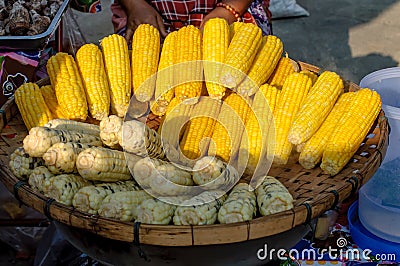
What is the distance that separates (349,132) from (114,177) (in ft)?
2.50

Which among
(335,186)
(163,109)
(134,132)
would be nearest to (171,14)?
(163,109)

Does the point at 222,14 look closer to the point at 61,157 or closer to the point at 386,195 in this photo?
the point at 386,195

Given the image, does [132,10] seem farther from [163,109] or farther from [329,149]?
[329,149]

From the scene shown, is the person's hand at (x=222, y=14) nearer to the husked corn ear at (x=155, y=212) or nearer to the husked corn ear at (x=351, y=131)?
the husked corn ear at (x=351, y=131)

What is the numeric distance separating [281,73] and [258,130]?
37cm

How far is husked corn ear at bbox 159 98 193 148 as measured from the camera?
1701 millimetres

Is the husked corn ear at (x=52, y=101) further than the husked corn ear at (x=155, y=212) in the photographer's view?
Yes

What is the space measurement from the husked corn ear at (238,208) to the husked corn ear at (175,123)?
366mm

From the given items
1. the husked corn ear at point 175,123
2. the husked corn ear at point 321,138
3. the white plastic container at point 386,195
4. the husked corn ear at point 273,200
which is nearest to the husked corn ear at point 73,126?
the husked corn ear at point 175,123

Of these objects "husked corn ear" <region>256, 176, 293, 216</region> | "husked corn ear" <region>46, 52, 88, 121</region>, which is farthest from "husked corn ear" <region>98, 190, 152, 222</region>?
"husked corn ear" <region>46, 52, 88, 121</region>

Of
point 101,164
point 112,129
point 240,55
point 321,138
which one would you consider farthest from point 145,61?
point 321,138

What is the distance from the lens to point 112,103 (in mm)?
1835

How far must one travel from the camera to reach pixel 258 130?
5.49ft

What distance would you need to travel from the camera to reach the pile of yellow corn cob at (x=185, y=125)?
1390 millimetres
